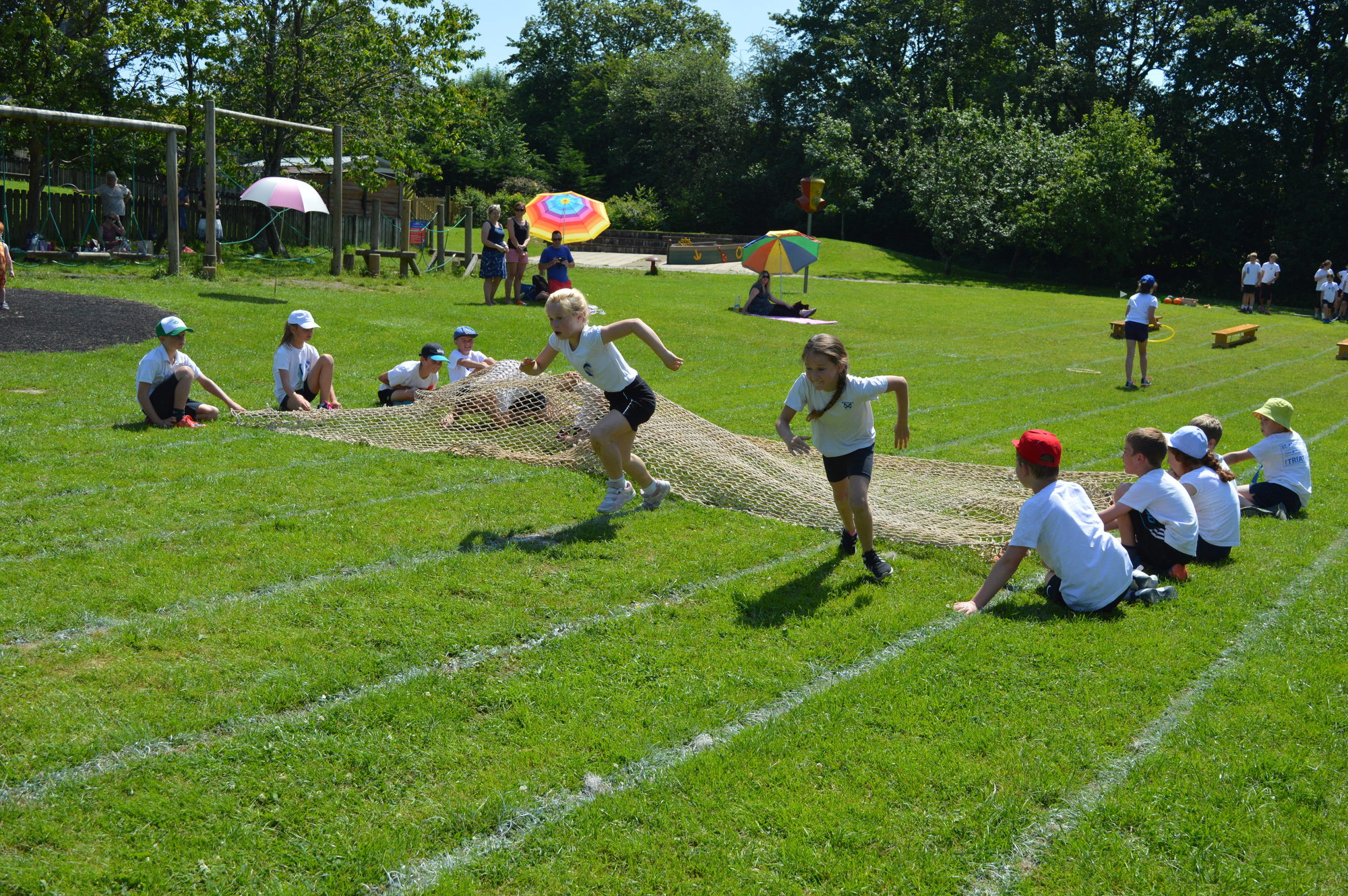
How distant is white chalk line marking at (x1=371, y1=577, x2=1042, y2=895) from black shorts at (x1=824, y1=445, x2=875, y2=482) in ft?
4.74

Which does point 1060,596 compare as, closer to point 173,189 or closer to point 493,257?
point 493,257

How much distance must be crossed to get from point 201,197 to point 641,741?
25.9 m

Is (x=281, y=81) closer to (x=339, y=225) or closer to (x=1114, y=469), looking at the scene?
(x=339, y=225)

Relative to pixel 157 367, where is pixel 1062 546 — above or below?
below

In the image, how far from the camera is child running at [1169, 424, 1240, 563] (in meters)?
7.06

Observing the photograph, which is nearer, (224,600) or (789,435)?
(224,600)

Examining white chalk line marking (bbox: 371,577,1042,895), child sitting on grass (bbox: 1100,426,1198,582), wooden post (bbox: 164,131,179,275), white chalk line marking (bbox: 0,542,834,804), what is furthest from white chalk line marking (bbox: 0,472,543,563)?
wooden post (bbox: 164,131,179,275)

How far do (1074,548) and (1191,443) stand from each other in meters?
1.91

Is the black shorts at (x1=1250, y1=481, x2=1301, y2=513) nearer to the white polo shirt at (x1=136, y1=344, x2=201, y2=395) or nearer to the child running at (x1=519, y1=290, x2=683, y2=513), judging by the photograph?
the child running at (x1=519, y1=290, x2=683, y2=513)

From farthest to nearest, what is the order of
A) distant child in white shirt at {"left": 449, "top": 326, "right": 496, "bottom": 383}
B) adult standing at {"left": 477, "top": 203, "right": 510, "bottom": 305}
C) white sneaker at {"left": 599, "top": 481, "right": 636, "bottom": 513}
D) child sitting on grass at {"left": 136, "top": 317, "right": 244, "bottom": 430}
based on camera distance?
adult standing at {"left": 477, "top": 203, "right": 510, "bottom": 305}, distant child in white shirt at {"left": 449, "top": 326, "right": 496, "bottom": 383}, child sitting on grass at {"left": 136, "top": 317, "right": 244, "bottom": 430}, white sneaker at {"left": 599, "top": 481, "right": 636, "bottom": 513}

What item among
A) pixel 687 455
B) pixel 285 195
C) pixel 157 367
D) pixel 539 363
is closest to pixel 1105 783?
pixel 539 363

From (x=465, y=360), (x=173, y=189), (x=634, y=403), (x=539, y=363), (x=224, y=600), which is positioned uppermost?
(x=173, y=189)

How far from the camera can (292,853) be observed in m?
3.51

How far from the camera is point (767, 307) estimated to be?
23094mm
